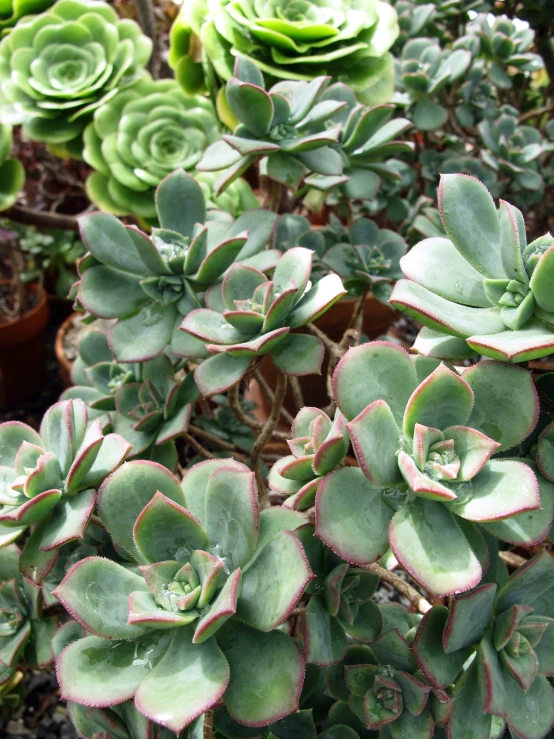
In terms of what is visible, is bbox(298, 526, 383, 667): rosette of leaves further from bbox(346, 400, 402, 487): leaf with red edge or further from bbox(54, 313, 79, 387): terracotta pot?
bbox(54, 313, 79, 387): terracotta pot

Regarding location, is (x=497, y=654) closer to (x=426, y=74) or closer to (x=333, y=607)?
(x=333, y=607)

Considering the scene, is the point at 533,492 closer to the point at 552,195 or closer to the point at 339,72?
the point at 339,72

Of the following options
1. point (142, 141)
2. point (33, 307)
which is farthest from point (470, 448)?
point (33, 307)

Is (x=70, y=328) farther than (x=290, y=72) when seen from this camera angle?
Yes

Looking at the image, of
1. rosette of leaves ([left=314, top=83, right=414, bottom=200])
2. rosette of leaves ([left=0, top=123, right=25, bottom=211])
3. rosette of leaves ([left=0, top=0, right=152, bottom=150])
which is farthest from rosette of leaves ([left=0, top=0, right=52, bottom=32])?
rosette of leaves ([left=314, top=83, right=414, bottom=200])

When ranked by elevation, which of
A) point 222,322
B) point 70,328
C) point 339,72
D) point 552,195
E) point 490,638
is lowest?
point 70,328

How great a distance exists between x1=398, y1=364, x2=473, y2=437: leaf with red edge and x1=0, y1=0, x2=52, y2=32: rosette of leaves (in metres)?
1.17

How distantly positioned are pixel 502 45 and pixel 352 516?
119cm

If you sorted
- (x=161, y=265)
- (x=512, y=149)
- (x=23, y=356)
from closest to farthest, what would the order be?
(x=161, y=265), (x=512, y=149), (x=23, y=356)

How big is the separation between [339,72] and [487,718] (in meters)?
0.95

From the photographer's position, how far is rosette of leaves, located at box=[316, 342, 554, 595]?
1.47 ft

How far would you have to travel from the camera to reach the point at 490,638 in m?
0.52

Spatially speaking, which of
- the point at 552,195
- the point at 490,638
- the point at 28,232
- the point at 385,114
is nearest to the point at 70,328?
the point at 28,232

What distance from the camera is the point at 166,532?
0.53 metres
